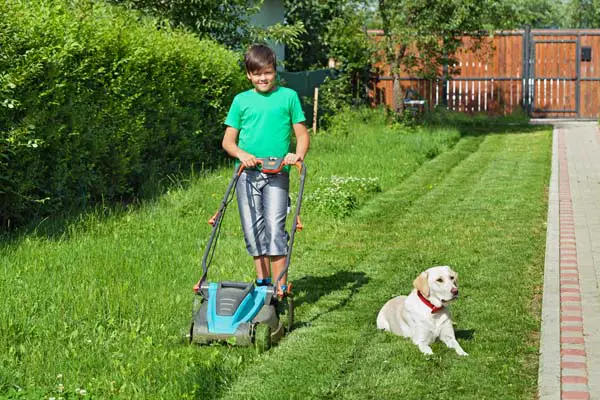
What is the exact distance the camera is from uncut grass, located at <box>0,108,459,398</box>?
5977mm

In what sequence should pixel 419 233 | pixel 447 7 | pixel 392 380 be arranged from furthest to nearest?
pixel 447 7 → pixel 419 233 → pixel 392 380

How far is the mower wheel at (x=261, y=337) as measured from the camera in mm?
6539

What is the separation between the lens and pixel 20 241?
9531 mm

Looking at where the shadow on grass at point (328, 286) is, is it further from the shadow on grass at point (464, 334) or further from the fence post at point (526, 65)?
the fence post at point (526, 65)

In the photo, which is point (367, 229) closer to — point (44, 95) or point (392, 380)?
point (44, 95)

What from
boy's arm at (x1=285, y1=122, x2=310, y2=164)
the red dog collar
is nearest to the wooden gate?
boy's arm at (x1=285, y1=122, x2=310, y2=164)

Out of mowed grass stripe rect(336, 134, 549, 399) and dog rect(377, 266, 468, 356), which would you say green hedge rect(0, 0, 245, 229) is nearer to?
mowed grass stripe rect(336, 134, 549, 399)

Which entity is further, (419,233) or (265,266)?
(419,233)

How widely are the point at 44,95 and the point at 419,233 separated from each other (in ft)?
13.5

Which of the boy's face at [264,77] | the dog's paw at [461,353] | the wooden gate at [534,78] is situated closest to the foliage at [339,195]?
the boy's face at [264,77]

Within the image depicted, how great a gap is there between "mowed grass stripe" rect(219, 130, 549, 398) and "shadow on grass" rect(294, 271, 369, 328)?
0.24ft

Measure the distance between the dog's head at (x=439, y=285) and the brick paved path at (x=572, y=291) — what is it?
27.2 inches

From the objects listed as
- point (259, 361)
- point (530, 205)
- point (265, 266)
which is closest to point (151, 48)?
point (530, 205)

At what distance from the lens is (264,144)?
7172 mm
